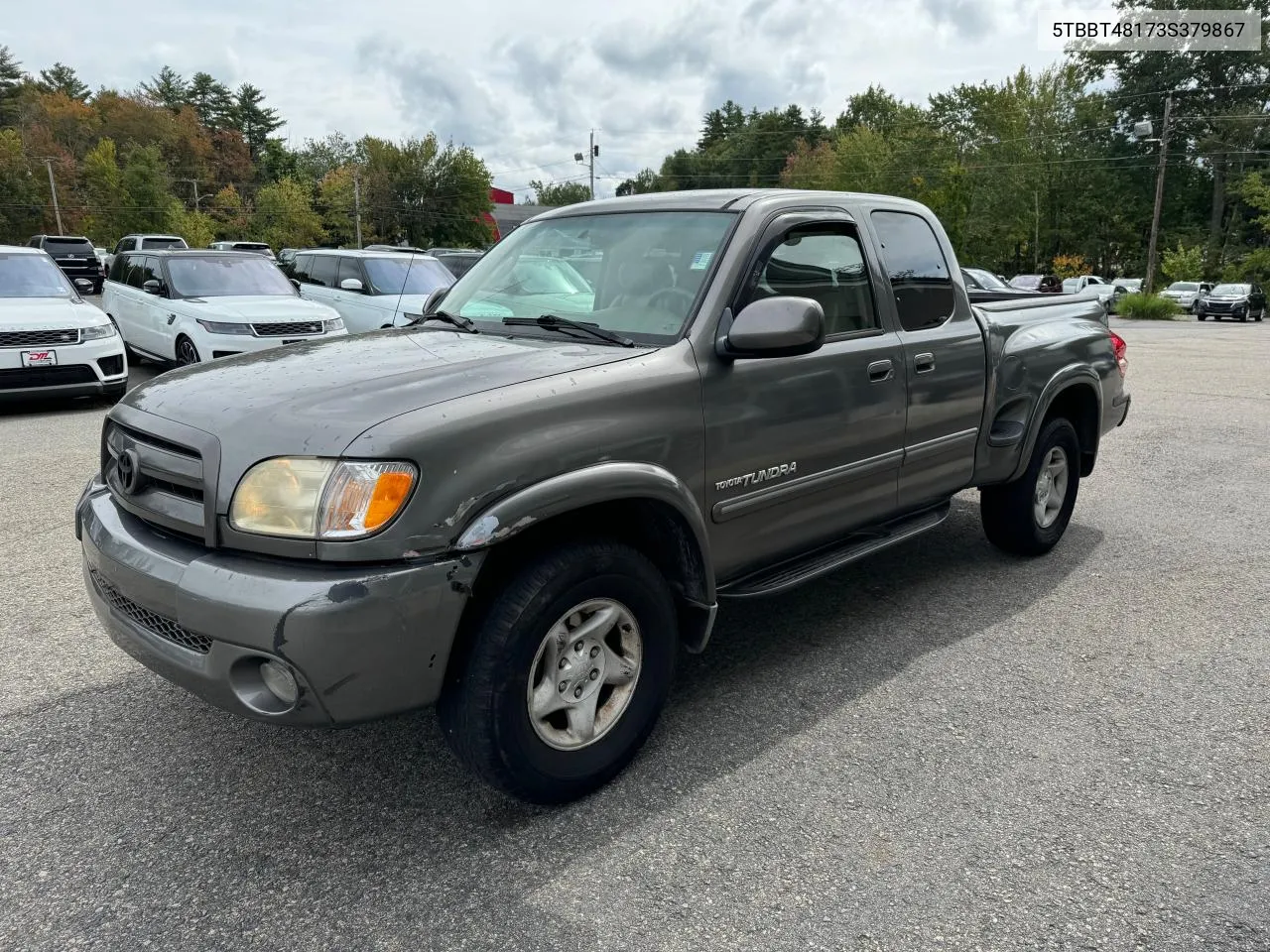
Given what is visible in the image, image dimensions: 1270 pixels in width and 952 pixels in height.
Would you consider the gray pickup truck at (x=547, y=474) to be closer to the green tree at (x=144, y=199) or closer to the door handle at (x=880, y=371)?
the door handle at (x=880, y=371)

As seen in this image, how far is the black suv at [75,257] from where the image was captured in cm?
3391

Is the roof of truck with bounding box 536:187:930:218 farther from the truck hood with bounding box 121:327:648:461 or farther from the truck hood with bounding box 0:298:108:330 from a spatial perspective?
the truck hood with bounding box 0:298:108:330

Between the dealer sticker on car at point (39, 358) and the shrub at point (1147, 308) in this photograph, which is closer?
the dealer sticker on car at point (39, 358)

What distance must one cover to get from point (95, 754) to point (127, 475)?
39.3 inches

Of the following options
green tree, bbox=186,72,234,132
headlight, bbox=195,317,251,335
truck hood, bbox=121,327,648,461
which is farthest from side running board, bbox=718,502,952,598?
green tree, bbox=186,72,234,132

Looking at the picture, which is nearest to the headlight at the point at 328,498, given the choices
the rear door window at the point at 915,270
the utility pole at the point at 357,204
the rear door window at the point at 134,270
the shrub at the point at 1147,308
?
the rear door window at the point at 915,270

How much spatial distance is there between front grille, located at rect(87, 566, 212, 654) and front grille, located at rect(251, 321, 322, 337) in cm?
808

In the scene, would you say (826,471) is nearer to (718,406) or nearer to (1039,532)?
(718,406)

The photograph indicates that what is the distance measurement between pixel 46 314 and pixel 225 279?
257 centimetres

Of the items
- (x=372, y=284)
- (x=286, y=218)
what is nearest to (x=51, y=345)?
(x=372, y=284)

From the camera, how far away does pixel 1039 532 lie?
5082mm

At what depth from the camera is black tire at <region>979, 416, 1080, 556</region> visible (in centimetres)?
490

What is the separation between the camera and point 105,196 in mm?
58000

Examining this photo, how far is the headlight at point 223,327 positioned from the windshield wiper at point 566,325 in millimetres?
7844
